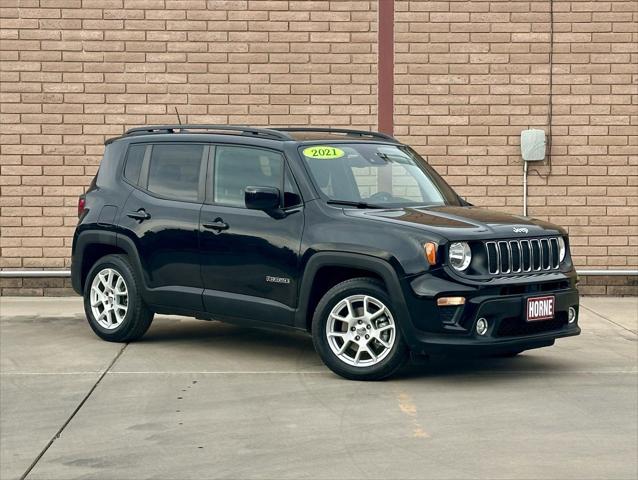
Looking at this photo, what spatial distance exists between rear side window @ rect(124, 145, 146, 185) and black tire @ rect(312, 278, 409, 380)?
2.49 meters

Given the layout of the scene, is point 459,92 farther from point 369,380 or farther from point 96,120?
point 369,380

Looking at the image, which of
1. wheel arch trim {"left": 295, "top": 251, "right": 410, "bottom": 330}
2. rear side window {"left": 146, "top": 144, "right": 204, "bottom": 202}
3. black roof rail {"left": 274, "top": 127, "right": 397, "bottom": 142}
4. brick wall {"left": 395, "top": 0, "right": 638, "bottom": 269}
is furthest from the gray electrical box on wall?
wheel arch trim {"left": 295, "top": 251, "right": 410, "bottom": 330}

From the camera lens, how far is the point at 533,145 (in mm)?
14180

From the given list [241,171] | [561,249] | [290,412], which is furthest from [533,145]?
[290,412]

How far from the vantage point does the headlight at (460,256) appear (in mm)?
8828

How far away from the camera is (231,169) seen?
10148mm

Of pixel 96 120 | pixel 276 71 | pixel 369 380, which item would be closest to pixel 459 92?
pixel 276 71

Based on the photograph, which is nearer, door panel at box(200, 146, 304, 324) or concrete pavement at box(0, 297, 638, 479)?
concrete pavement at box(0, 297, 638, 479)

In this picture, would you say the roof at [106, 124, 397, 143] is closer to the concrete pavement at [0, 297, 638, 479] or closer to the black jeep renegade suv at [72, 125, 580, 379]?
the black jeep renegade suv at [72, 125, 580, 379]

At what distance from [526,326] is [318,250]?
1.61 metres

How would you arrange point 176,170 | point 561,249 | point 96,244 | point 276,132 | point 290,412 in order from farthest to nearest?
point 96,244
point 176,170
point 276,132
point 561,249
point 290,412

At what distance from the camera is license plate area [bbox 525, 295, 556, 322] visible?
9.04 m

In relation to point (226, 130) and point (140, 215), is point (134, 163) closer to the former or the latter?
point (140, 215)

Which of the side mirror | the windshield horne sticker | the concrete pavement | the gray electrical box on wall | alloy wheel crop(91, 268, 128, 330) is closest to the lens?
the concrete pavement
